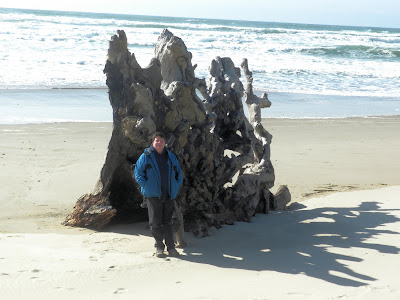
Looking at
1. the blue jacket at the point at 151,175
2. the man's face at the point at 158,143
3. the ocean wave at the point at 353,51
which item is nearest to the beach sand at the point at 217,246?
the blue jacket at the point at 151,175

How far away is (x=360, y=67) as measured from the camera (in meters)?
35.4

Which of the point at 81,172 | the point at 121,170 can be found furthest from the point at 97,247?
the point at 81,172

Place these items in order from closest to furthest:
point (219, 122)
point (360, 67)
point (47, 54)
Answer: point (219, 122), point (47, 54), point (360, 67)

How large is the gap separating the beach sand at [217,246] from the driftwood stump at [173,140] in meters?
0.27

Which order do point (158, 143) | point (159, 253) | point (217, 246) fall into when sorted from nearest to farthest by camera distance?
point (158, 143), point (159, 253), point (217, 246)

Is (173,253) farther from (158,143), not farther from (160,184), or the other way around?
(158,143)

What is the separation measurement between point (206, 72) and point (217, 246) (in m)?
21.4

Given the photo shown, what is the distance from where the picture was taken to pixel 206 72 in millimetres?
27453

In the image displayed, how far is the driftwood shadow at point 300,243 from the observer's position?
586 cm

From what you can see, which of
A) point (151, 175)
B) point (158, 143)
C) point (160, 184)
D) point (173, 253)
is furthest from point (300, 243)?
point (158, 143)

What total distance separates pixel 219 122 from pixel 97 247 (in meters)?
2.54

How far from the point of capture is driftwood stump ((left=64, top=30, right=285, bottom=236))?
686 cm

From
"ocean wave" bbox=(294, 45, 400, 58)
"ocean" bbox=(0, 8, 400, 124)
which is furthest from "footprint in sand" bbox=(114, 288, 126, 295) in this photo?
"ocean wave" bbox=(294, 45, 400, 58)

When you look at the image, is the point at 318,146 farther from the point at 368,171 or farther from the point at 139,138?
the point at 139,138
